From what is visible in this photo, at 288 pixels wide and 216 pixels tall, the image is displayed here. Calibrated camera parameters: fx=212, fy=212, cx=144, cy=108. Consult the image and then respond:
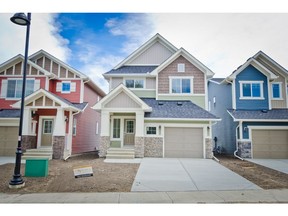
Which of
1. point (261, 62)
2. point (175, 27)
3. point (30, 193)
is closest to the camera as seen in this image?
point (30, 193)

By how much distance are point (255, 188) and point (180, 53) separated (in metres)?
9.82

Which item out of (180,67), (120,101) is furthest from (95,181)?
(180,67)

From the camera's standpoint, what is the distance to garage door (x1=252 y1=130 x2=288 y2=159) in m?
12.3

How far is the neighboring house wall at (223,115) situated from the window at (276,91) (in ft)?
8.63

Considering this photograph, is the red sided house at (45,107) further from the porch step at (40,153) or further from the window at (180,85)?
the window at (180,85)

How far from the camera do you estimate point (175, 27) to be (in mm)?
10023

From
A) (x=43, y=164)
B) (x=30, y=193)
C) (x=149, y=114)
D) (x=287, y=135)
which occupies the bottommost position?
(x=30, y=193)

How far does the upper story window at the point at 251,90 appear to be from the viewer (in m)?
13.4

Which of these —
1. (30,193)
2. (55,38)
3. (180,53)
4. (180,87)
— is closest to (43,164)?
(30,193)

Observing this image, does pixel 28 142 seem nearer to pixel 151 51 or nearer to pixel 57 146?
pixel 57 146

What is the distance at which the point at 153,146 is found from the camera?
1191 centimetres

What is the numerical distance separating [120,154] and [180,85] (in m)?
5.87

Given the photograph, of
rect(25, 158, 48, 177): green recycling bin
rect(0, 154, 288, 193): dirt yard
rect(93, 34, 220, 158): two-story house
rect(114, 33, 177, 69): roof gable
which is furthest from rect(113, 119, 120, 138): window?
rect(25, 158, 48, 177): green recycling bin

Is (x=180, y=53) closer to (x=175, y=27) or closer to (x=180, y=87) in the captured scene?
(x=180, y=87)
